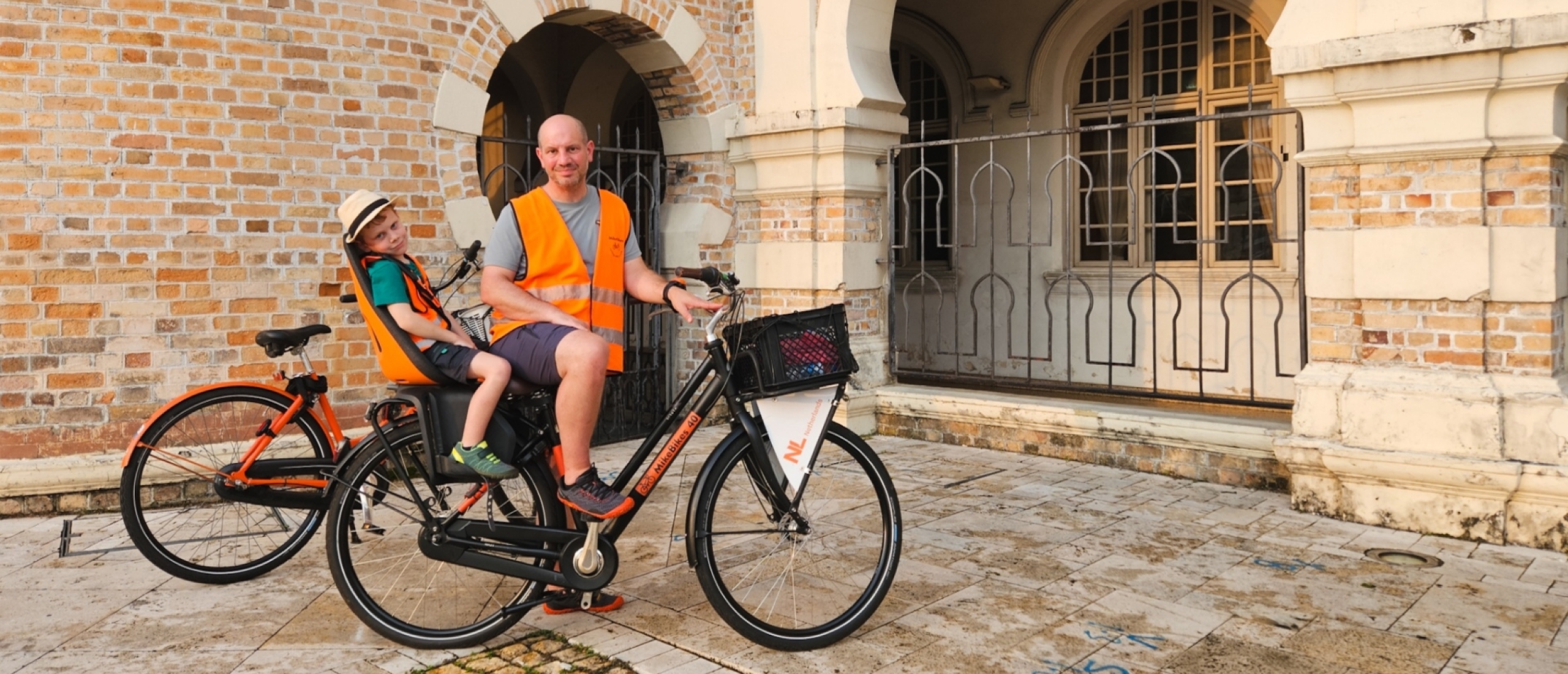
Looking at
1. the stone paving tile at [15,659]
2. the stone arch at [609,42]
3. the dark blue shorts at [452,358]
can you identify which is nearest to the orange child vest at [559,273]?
the dark blue shorts at [452,358]

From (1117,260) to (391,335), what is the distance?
7769 millimetres

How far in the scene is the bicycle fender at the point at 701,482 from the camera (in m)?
3.62

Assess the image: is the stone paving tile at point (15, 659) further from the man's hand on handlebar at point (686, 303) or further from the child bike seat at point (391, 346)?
the man's hand on handlebar at point (686, 303)

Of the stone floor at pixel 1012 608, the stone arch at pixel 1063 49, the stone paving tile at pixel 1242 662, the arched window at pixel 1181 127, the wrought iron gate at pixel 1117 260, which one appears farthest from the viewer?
the stone arch at pixel 1063 49

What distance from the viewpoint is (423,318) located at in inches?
156

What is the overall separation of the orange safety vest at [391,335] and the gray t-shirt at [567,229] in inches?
10.6

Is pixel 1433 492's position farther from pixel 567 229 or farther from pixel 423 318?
pixel 423 318

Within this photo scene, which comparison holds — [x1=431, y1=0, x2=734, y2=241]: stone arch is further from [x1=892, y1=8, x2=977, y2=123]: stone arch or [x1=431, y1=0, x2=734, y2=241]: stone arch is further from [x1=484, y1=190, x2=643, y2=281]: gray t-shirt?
[x1=892, y1=8, x2=977, y2=123]: stone arch

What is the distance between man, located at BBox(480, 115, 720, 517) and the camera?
374 cm

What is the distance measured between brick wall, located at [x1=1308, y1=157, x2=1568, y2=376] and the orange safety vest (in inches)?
157

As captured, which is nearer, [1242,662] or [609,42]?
[1242,662]

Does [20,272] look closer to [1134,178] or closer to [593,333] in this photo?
[593,333]

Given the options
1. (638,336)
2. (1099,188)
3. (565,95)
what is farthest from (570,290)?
(565,95)

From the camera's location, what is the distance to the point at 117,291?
5918mm
